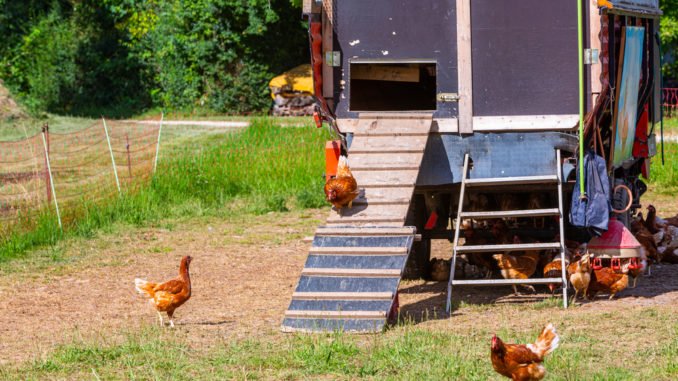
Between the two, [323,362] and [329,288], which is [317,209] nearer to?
[329,288]

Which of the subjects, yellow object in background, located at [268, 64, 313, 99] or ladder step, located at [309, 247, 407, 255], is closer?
ladder step, located at [309, 247, 407, 255]

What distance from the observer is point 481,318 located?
9.09m

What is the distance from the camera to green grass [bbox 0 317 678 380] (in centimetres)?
714

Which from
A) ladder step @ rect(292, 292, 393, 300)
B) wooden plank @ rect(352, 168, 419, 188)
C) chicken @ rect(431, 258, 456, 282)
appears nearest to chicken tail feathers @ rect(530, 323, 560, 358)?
ladder step @ rect(292, 292, 393, 300)

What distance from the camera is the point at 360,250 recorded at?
898 centimetres

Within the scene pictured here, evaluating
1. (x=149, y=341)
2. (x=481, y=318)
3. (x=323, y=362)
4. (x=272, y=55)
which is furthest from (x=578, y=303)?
(x=272, y=55)

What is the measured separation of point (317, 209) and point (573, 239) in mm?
5831

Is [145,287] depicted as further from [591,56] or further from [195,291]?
[591,56]

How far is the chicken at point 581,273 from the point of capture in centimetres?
957

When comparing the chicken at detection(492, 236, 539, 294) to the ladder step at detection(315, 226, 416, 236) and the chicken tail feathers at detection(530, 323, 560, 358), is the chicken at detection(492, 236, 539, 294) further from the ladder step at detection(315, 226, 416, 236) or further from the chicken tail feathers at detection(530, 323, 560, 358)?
the chicken tail feathers at detection(530, 323, 560, 358)

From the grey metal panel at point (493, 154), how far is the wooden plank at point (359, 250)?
4.10ft

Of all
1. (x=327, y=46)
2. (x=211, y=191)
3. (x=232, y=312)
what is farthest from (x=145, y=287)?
(x=211, y=191)

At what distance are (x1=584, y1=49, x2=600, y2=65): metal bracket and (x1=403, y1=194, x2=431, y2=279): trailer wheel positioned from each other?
2301 mm

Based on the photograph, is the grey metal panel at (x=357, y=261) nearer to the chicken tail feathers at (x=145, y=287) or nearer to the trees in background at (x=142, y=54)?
the chicken tail feathers at (x=145, y=287)
